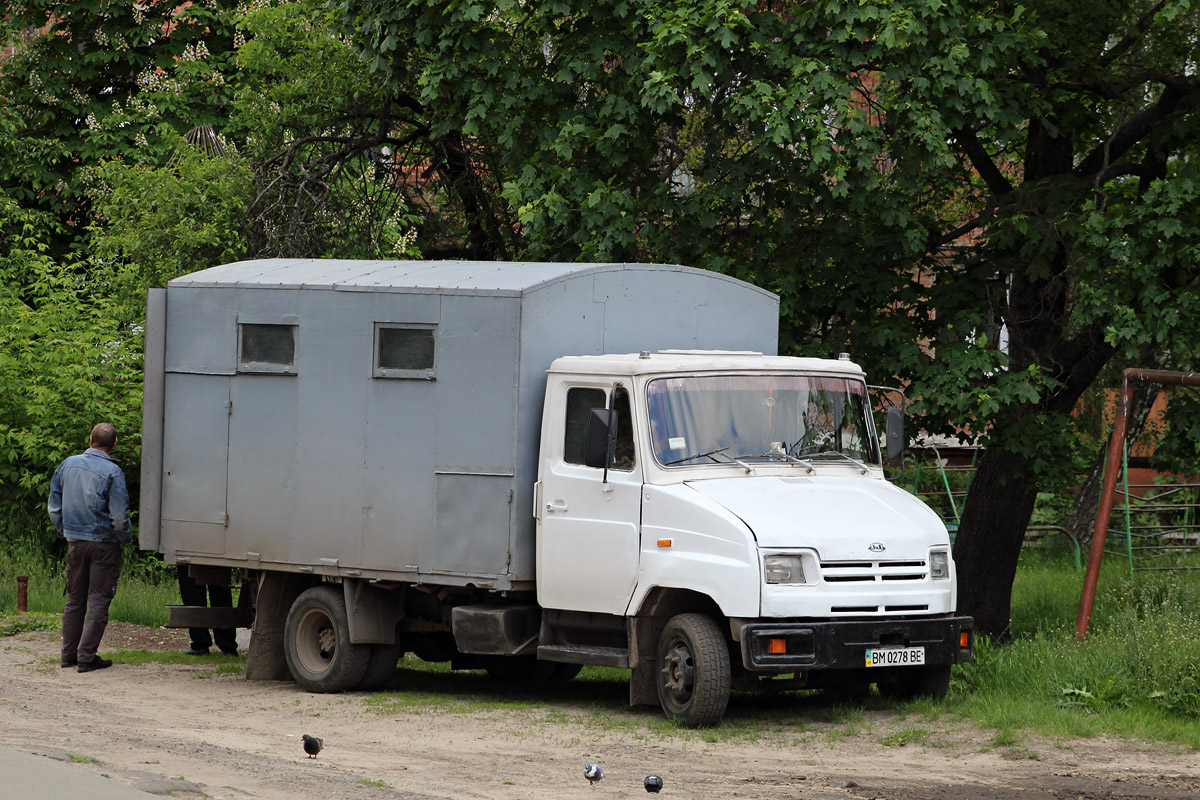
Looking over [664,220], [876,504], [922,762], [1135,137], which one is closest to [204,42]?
[664,220]

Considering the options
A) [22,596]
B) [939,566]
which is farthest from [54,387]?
[939,566]

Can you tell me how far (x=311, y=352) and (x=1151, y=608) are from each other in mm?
6726

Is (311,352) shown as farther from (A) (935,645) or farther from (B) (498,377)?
(A) (935,645)

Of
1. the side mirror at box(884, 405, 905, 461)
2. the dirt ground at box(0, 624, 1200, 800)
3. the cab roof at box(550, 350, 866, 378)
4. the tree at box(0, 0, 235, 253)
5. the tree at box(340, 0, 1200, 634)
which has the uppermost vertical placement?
the tree at box(0, 0, 235, 253)

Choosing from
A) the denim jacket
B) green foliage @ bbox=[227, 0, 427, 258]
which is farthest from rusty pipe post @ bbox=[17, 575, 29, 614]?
green foliage @ bbox=[227, 0, 427, 258]

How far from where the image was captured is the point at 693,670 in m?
9.81

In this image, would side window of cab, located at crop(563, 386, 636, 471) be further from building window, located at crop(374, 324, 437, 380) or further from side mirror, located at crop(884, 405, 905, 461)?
side mirror, located at crop(884, 405, 905, 461)

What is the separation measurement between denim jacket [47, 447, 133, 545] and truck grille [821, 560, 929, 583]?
6.15 metres

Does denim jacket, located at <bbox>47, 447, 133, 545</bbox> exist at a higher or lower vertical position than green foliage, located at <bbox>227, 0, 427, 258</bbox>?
lower

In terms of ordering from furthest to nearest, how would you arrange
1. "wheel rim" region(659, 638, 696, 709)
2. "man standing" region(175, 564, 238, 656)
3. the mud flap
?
"man standing" region(175, 564, 238, 656)
the mud flap
"wheel rim" region(659, 638, 696, 709)

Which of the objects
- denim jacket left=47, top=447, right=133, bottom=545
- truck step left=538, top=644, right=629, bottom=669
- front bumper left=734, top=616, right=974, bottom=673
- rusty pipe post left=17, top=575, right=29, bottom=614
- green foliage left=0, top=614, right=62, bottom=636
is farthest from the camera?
rusty pipe post left=17, top=575, right=29, bottom=614

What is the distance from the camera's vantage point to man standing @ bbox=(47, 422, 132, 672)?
1280cm

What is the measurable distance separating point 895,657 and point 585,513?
7.31 ft

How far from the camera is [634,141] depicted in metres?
13.3
